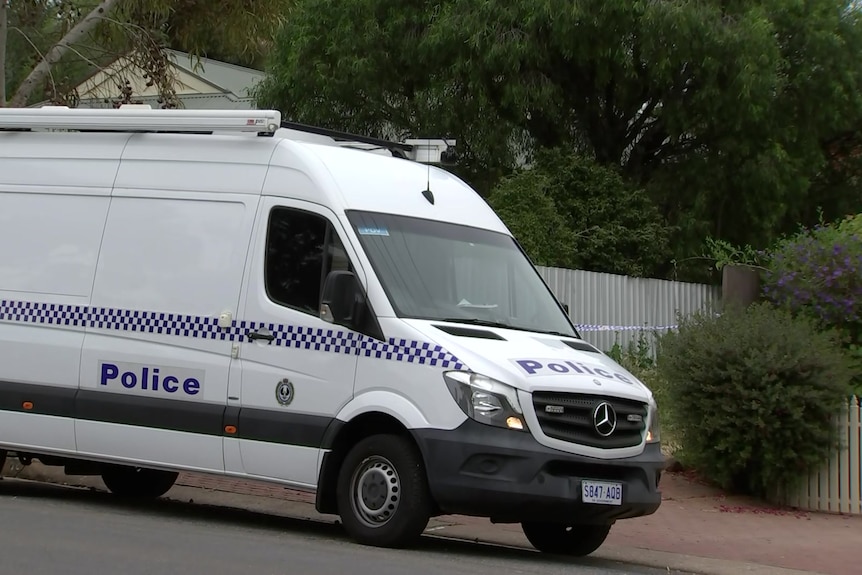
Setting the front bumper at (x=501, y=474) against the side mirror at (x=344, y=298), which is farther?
the side mirror at (x=344, y=298)

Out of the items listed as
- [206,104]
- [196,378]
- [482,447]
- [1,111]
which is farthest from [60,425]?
[206,104]

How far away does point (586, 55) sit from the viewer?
22359 mm

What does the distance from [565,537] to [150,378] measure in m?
3.25

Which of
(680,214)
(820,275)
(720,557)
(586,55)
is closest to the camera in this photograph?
(720,557)

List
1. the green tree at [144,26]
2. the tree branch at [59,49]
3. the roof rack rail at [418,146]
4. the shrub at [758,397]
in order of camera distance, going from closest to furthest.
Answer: the roof rack rail at [418,146]
the shrub at [758,397]
the tree branch at [59,49]
the green tree at [144,26]

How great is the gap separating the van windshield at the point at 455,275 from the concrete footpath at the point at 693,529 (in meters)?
1.87

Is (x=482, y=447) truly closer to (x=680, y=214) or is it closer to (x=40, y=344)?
(x=40, y=344)

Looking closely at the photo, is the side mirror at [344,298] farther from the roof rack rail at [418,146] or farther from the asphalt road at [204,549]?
the roof rack rail at [418,146]

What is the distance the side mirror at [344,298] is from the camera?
27.5 feet

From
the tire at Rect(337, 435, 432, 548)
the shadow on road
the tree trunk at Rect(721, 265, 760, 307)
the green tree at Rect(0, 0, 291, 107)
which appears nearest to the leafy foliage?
the tree trunk at Rect(721, 265, 760, 307)

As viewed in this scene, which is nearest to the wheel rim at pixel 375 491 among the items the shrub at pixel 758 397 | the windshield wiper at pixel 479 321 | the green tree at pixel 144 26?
the windshield wiper at pixel 479 321

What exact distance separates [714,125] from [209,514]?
15.6m

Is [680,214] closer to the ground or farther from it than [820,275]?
farther from it

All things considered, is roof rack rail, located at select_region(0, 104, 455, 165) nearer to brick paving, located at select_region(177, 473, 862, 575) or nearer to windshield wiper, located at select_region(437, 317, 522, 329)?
windshield wiper, located at select_region(437, 317, 522, 329)
